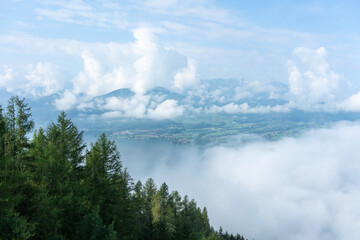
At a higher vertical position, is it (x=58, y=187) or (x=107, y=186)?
(x=58, y=187)

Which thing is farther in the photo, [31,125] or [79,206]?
[31,125]

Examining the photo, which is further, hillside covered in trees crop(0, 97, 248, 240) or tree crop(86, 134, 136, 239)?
tree crop(86, 134, 136, 239)

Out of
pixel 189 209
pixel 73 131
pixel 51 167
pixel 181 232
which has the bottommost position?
pixel 189 209

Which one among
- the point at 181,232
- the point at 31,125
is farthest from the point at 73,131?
the point at 181,232

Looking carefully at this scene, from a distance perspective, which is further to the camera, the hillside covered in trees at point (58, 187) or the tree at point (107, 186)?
the tree at point (107, 186)

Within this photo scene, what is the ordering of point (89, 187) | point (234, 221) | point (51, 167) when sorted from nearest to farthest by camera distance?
point (51, 167) < point (89, 187) < point (234, 221)

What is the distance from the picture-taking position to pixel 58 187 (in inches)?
633

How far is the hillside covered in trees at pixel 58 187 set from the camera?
13.6 meters

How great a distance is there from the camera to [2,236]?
35.6ft

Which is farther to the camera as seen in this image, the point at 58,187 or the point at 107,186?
the point at 107,186

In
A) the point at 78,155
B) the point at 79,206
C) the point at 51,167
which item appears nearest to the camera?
the point at 51,167

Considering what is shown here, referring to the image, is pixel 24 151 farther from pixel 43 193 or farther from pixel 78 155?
pixel 43 193

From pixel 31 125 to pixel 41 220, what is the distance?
12174mm

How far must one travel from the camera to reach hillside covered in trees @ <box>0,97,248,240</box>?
13605 mm
